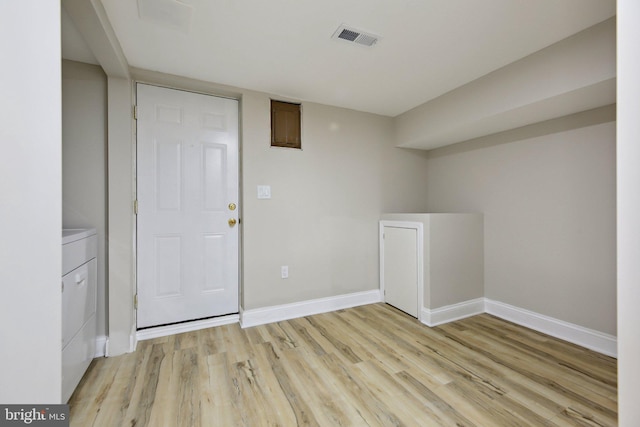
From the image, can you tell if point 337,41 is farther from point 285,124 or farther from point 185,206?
point 185,206

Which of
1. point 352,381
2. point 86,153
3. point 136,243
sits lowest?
point 352,381

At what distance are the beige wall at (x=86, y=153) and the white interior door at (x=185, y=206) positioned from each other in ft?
0.86

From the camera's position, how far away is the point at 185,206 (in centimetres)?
244

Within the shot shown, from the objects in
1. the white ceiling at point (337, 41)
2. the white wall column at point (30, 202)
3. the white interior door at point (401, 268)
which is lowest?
the white interior door at point (401, 268)

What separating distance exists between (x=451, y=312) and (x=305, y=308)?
1.44m

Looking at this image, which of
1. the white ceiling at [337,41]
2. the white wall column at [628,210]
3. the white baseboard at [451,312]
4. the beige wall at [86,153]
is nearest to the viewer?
the white wall column at [628,210]

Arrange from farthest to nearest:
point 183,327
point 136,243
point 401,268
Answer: point 401,268 → point 183,327 → point 136,243

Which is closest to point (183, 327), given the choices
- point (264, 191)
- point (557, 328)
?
point (264, 191)

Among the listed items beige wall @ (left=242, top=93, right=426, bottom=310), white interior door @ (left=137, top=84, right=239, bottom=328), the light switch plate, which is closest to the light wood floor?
white interior door @ (left=137, top=84, right=239, bottom=328)

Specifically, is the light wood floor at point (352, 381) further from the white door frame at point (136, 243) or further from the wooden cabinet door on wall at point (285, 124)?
the wooden cabinet door on wall at point (285, 124)

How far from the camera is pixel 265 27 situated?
1.72 m

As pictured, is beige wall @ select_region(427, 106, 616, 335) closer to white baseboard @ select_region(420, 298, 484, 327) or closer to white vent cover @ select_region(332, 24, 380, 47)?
white baseboard @ select_region(420, 298, 484, 327)

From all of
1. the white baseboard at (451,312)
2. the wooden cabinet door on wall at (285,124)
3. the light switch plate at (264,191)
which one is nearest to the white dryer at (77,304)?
the light switch plate at (264,191)

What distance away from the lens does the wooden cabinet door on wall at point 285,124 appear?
8.90ft
